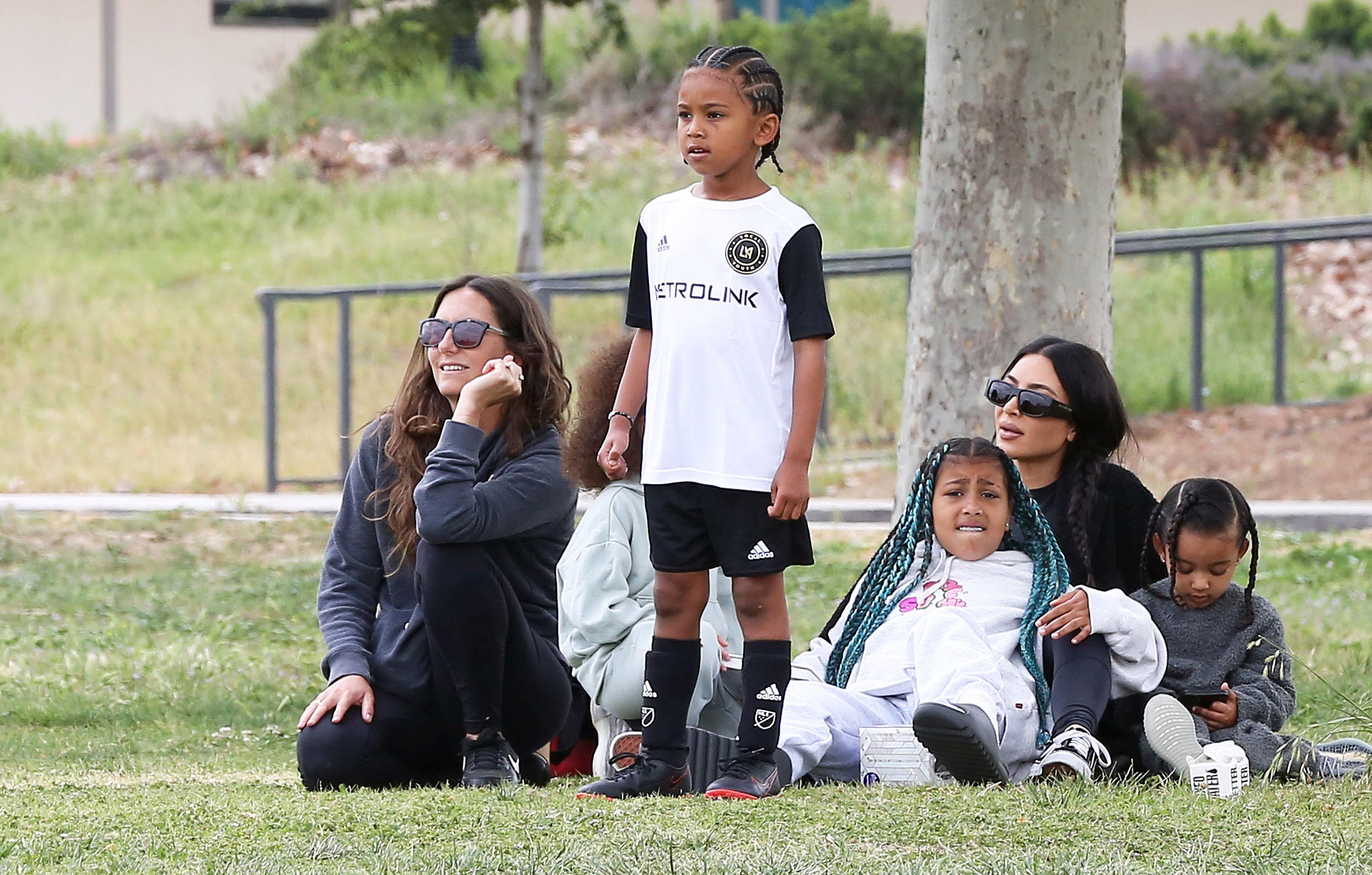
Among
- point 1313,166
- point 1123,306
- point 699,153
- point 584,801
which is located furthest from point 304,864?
point 1313,166

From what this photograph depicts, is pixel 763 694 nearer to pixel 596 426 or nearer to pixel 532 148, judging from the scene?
pixel 596 426

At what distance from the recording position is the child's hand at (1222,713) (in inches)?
162

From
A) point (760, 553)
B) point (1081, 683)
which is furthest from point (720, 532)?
point (1081, 683)

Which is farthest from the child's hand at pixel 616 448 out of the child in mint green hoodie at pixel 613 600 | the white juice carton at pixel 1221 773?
the white juice carton at pixel 1221 773

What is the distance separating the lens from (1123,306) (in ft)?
44.2

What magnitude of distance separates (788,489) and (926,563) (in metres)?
0.92

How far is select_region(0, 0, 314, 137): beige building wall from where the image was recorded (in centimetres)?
2258

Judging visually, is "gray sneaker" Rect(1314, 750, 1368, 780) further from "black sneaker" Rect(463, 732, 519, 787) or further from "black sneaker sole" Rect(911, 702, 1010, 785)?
"black sneaker" Rect(463, 732, 519, 787)

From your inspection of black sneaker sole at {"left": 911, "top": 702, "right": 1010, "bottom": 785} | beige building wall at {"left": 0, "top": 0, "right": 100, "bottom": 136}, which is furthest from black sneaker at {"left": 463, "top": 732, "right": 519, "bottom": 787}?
beige building wall at {"left": 0, "top": 0, "right": 100, "bottom": 136}

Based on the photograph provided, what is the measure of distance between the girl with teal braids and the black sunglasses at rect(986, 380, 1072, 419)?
227 mm

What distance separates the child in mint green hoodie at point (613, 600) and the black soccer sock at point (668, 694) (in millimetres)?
331

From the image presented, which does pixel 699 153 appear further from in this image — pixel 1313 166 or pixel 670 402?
pixel 1313 166

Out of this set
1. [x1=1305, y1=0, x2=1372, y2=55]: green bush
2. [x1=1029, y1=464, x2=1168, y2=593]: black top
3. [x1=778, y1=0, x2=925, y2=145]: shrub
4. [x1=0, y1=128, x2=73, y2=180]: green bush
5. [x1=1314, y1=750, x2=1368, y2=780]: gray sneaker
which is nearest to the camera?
[x1=1314, y1=750, x2=1368, y2=780]: gray sneaker

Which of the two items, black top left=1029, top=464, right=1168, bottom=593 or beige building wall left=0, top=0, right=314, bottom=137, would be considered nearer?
black top left=1029, top=464, right=1168, bottom=593
